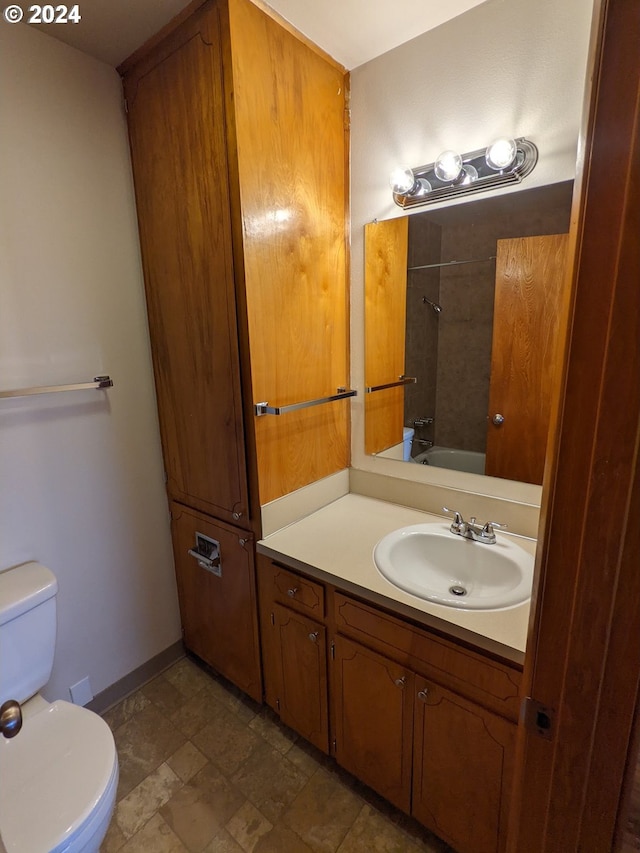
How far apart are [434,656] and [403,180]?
1.53 m

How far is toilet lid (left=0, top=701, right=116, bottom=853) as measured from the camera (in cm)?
96

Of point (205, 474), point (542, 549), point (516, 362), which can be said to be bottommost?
point (205, 474)

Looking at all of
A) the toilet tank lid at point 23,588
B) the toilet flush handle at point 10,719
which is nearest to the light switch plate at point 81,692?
A: the toilet tank lid at point 23,588

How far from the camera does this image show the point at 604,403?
45 cm

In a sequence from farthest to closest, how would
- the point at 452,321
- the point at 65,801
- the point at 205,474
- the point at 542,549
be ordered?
1. the point at 205,474
2. the point at 452,321
3. the point at 65,801
4. the point at 542,549

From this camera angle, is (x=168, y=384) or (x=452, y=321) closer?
(x=452, y=321)

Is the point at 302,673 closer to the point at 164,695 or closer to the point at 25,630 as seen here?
the point at 164,695

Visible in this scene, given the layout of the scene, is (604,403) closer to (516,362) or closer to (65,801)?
(516,362)

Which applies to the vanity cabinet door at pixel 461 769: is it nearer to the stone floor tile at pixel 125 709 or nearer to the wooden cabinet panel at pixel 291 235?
the wooden cabinet panel at pixel 291 235

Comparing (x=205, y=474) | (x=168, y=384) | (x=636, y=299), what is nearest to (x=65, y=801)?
(x=205, y=474)

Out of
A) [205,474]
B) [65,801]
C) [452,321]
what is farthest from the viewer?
[205,474]

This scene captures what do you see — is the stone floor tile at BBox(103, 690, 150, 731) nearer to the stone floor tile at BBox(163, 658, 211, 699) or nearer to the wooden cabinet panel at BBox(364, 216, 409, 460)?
the stone floor tile at BBox(163, 658, 211, 699)

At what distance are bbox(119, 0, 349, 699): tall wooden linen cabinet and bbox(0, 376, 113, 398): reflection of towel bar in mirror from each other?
22cm

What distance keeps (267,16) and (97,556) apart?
1.97 metres
